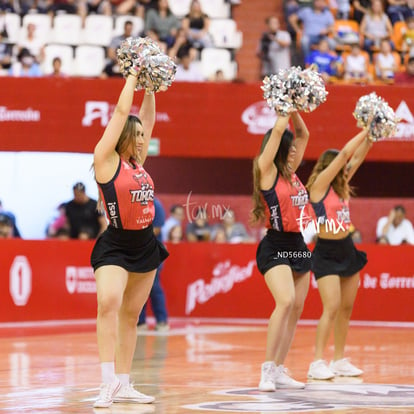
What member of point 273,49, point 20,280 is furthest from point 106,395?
point 273,49

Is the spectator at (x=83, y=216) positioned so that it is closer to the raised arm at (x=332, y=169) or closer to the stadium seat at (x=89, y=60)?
the stadium seat at (x=89, y=60)

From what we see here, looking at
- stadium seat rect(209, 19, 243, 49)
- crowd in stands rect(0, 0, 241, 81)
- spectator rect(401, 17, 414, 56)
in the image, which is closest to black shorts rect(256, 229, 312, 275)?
crowd in stands rect(0, 0, 241, 81)

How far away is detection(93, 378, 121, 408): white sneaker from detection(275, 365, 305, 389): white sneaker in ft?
5.35

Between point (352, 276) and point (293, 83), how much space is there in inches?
75.2

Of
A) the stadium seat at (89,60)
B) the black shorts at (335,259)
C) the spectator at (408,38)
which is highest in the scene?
the spectator at (408,38)

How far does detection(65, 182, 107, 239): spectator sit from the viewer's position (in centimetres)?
1453

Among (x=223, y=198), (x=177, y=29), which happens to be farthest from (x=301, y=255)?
(x=177, y=29)

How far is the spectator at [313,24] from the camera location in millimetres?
17578

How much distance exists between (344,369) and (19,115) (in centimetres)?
752

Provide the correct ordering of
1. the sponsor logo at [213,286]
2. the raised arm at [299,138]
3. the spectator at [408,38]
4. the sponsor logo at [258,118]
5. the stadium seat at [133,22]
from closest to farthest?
the raised arm at [299,138], the sponsor logo at [213,286], the sponsor logo at [258,118], the stadium seat at [133,22], the spectator at [408,38]

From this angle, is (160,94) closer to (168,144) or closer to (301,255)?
(168,144)

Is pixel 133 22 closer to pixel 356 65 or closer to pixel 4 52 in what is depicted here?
pixel 4 52

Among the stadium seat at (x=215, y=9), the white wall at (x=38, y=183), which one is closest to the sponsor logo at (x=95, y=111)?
the white wall at (x=38, y=183)

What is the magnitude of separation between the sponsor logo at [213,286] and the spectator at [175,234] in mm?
663
